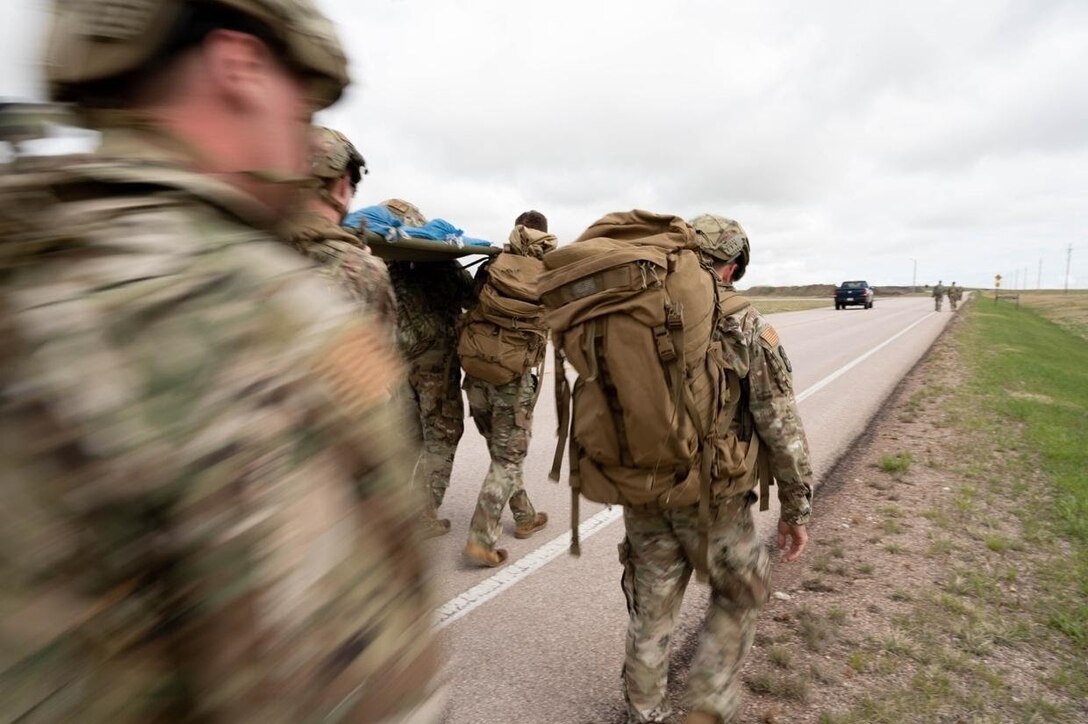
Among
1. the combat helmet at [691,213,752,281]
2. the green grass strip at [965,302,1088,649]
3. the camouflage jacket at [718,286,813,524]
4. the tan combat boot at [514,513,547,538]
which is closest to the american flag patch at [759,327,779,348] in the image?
the camouflage jacket at [718,286,813,524]

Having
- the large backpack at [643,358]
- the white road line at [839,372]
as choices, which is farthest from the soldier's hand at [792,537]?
the white road line at [839,372]

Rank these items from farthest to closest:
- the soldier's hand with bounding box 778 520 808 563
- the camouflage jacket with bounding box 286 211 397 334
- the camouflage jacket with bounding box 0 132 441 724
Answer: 1. the soldier's hand with bounding box 778 520 808 563
2. the camouflage jacket with bounding box 286 211 397 334
3. the camouflage jacket with bounding box 0 132 441 724

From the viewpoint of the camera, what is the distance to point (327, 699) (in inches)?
→ 25.9

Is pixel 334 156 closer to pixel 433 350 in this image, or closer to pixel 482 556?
pixel 433 350

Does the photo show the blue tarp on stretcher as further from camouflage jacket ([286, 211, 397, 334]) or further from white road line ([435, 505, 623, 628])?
white road line ([435, 505, 623, 628])

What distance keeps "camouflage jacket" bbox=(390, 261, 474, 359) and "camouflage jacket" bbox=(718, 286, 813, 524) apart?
8.24 ft

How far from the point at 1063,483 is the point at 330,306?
23.3 feet

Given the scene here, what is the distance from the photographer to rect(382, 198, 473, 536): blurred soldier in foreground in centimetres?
483

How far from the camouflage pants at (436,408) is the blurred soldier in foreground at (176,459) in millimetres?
4118

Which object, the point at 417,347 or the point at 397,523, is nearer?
the point at 397,523

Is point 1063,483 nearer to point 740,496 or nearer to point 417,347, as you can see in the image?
point 740,496

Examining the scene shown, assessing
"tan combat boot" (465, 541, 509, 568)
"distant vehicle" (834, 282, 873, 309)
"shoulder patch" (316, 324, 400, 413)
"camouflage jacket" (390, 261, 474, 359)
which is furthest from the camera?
"distant vehicle" (834, 282, 873, 309)

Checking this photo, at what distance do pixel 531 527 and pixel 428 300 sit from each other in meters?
1.87

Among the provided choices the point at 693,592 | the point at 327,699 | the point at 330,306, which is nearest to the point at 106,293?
the point at 330,306
